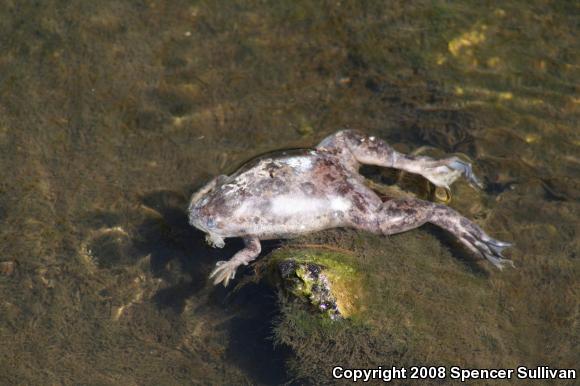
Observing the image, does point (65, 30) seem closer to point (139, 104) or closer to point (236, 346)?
point (139, 104)

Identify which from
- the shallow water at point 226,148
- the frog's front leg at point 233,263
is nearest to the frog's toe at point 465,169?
the shallow water at point 226,148

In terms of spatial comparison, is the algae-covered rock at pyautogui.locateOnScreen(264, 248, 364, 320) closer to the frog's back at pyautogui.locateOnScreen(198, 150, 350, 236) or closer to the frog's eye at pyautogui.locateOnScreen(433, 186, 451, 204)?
the frog's back at pyautogui.locateOnScreen(198, 150, 350, 236)

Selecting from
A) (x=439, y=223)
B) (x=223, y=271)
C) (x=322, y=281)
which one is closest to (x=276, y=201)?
(x=223, y=271)

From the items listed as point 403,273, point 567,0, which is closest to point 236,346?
point 403,273

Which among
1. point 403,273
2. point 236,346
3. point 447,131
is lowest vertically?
point 236,346

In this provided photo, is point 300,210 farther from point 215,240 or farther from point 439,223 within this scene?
point 439,223

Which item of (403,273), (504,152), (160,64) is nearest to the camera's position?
(403,273)
